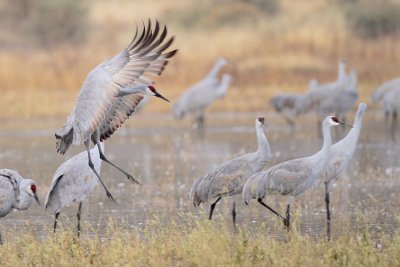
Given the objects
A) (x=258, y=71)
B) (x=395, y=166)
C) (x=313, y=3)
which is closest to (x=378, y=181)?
(x=395, y=166)

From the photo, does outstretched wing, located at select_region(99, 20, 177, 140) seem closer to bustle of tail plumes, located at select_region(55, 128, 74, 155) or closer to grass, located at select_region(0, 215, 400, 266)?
bustle of tail plumes, located at select_region(55, 128, 74, 155)

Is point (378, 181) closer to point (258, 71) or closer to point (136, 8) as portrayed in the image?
point (258, 71)

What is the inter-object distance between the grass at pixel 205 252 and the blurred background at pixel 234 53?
619 inches

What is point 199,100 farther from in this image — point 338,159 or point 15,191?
point 15,191

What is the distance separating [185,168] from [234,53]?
48.9 feet

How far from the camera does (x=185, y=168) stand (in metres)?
13.8

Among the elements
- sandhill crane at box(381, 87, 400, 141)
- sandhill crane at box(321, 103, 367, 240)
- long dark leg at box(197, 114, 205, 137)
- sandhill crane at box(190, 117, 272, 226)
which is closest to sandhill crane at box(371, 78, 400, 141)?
sandhill crane at box(381, 87, 400, 141)

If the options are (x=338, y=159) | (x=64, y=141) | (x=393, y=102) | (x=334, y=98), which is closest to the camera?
(x=64, y=141)

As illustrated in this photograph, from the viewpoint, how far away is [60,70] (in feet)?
86.0

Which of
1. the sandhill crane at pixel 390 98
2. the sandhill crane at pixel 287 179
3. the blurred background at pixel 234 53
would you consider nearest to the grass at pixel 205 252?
the sandhill crane at pixel 287 179

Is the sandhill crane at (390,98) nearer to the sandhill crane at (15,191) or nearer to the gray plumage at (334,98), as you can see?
the gray plumage at (334,98)

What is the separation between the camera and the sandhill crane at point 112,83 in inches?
353

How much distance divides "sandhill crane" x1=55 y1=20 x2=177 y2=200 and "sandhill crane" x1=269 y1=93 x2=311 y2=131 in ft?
35.6

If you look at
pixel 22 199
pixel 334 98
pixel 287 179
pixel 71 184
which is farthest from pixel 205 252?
pixel 334 98
